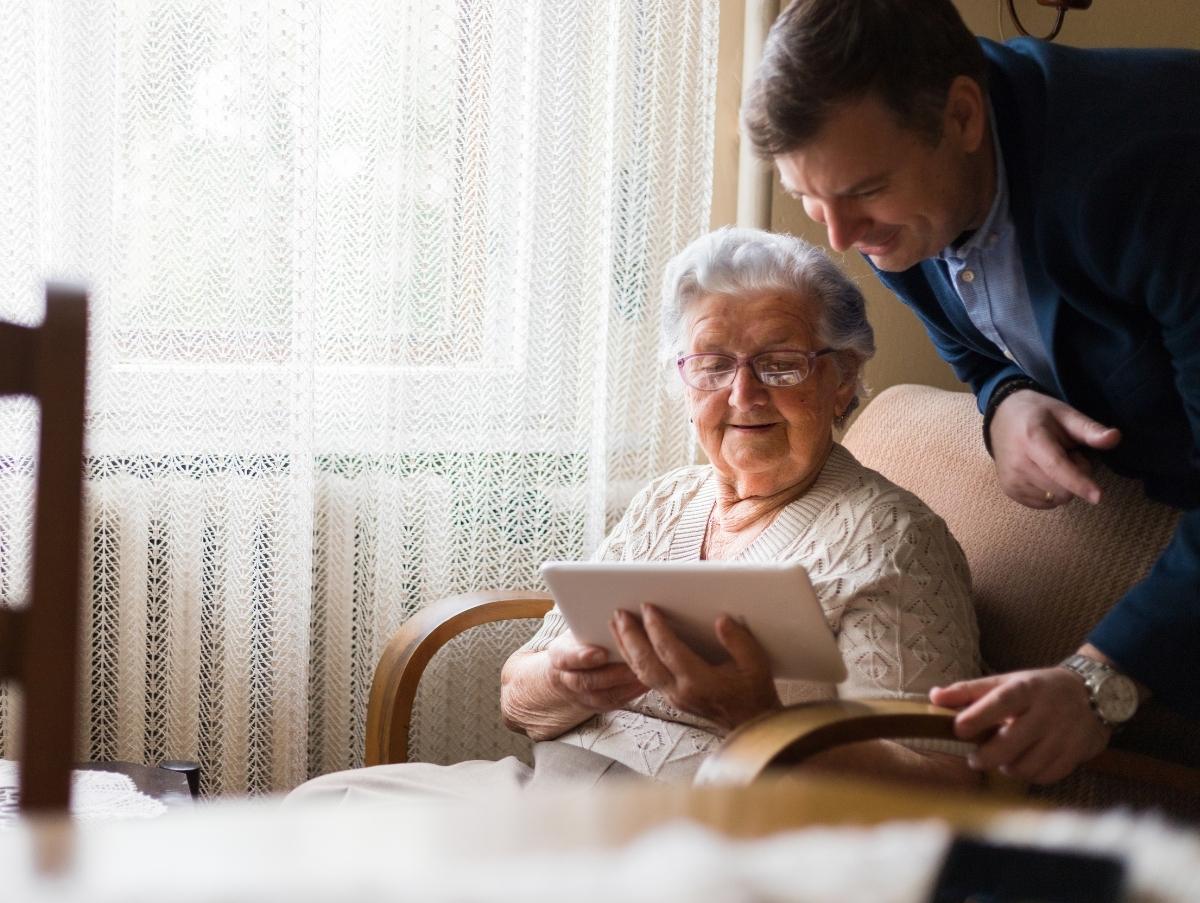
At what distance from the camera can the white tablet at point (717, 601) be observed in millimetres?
1296

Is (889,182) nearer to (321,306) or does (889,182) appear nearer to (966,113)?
(966,113)

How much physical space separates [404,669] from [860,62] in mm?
1098

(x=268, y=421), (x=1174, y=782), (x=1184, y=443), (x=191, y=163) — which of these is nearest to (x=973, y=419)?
(x=1184, y=443)

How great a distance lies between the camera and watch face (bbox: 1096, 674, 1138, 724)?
1362 mm

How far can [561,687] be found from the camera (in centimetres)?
168

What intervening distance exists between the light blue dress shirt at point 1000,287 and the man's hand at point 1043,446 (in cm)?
5

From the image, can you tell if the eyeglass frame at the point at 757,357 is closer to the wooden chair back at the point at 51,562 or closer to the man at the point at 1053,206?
the man at the point at 1053,206

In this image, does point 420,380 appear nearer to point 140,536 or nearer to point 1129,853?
point 140,536

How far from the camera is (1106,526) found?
166 cm

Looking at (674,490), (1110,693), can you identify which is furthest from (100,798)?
(1110,693)

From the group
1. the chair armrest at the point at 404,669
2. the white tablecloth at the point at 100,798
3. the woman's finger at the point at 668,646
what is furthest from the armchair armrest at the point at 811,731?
the white tablecloth at the point at 100,798

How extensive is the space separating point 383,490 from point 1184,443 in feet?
4.21

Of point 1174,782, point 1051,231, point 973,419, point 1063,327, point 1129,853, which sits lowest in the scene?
point 1174,782

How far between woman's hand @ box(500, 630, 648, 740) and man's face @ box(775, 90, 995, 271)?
0.59 metres
